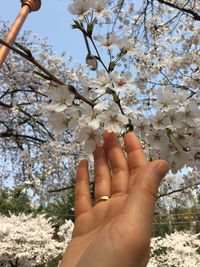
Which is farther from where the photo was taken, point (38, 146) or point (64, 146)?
point (38, 146)

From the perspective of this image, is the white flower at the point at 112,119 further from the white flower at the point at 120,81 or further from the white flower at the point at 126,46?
the white flower at the point at 126,46

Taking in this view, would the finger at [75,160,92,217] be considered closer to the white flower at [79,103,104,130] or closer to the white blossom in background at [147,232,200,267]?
the white flower at [79,103,104,130]

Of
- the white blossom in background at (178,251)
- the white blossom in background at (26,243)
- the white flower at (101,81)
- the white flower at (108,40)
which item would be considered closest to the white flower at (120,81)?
the white flower at (101,81)

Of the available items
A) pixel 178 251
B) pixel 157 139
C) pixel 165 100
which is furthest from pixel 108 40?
pixel 178 251

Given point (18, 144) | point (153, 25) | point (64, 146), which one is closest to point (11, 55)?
point (18, 144)

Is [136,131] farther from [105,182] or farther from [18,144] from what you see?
[18,144]

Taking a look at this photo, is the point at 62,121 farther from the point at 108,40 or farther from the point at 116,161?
the point at 108,40
